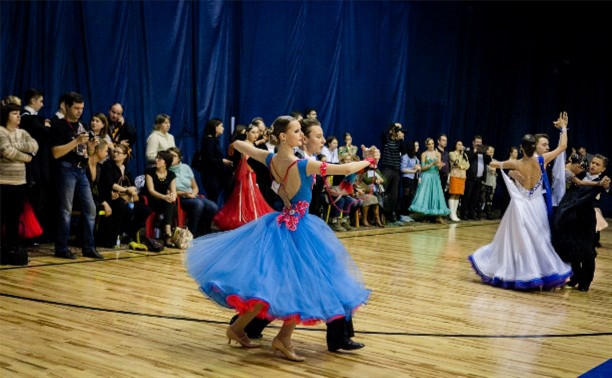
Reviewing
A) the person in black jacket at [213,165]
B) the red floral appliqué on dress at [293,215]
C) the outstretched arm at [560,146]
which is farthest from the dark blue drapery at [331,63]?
the red floral appliqué on dress at [293,215]

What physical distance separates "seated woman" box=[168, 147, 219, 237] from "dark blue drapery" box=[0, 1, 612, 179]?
1.18 meters

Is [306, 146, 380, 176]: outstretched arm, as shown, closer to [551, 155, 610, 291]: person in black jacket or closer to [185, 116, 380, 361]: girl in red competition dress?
[185, 116, 380, 361]: girl in red competition dress

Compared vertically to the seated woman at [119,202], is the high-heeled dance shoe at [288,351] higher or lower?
lower

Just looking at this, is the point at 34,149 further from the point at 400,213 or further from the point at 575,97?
the point at 575,97

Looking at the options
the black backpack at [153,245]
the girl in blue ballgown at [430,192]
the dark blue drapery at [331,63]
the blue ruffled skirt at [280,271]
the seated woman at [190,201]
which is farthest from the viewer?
the girl in blue ballgown at [430,192]

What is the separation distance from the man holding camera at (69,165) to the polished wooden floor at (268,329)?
37 centimetres

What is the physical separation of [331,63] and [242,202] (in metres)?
4.79

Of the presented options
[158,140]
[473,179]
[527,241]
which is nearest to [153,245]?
[158,140]

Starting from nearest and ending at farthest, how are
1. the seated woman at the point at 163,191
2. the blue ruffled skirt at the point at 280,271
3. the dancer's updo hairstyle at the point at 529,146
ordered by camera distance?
the blue ruffled skirt at the point at 280,271 < the dancer's updo hairstyle at the point at 529,146 < the seated woman at the point at 163,191

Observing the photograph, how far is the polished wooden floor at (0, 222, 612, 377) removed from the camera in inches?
180

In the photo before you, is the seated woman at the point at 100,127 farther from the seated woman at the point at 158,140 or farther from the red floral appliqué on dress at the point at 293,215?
the red floral appliqué on dress at the point at 293,215

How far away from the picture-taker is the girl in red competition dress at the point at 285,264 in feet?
15.0

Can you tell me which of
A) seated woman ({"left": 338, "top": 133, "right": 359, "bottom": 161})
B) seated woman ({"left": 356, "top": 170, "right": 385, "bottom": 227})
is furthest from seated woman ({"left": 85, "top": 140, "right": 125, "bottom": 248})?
seated woman ({"left": 338, "top": 133, "right": 359, "bottom": 161})

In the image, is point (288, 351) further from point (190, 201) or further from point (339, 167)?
point (190, 201)
